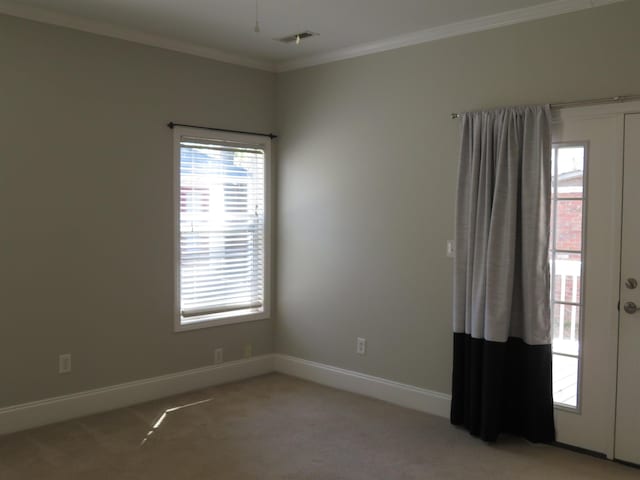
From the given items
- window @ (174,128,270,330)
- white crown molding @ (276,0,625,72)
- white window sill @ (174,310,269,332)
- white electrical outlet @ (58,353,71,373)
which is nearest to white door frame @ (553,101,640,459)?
white crown molding @ (276,0,625,72)

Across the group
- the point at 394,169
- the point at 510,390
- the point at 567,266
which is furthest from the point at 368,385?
the point at 567,266

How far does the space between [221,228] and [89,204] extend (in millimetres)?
1161

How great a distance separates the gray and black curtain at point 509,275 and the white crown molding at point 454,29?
61cm

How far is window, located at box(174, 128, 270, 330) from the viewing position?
4.77m

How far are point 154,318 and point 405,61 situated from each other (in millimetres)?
2838

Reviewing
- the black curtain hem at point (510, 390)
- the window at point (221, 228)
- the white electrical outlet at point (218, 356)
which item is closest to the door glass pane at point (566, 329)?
the black curtain hem at point (510, 390)

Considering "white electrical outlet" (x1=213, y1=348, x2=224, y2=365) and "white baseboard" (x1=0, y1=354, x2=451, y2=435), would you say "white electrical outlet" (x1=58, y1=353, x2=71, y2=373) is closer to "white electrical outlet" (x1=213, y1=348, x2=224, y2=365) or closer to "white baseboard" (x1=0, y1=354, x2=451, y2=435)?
"white baseboard" (x1=0, y1=354, x2=451, y2=435)

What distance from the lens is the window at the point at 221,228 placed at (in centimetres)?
477

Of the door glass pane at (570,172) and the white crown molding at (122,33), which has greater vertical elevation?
the white crown molding at (122,33)

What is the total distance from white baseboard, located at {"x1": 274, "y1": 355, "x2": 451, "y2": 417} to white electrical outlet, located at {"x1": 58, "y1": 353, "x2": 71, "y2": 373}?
6.24ft

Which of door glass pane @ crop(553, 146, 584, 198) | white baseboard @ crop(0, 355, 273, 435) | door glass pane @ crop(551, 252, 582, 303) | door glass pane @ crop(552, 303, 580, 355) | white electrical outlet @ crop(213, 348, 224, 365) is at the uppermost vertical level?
door glass pane @ crop(553, 146, 584, 198)

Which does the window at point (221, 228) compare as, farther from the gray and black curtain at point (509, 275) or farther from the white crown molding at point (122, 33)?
the gray and black curtain at point (509, 275)

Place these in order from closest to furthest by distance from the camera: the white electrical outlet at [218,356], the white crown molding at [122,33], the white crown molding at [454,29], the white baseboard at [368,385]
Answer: the white crown molding at [454,29] < the white crown molding at [122,33] < the white baseboard at [368,385] < the white electrical outlet at [218,356]

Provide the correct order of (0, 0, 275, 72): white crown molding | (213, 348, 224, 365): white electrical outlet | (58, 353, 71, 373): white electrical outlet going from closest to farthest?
(0, 0, 275, 72): white crown molding < (58, 353, 71, 373): white electrical outlet < (213, 348, 224, 365): white electrical outlet
